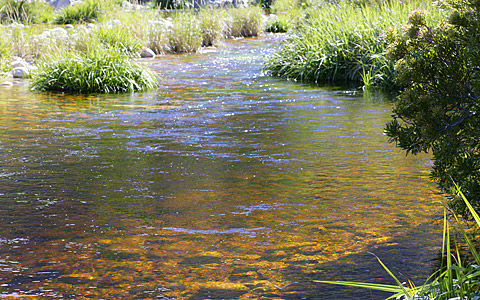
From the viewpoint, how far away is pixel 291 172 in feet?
16.9

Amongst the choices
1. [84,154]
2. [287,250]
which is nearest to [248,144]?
[84,154]

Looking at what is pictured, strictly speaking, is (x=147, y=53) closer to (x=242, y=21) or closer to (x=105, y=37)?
(x=105, y=37)

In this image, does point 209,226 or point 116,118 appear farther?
point 116,118

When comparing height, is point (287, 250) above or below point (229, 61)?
Result: below

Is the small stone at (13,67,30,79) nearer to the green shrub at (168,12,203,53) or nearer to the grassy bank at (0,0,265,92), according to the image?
the grassy bank at (0,0,265,92)

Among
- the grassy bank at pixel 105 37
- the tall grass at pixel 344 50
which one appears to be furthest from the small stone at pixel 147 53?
the tall grass at pixel 344 50

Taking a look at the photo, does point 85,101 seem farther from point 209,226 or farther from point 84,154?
point 209,226

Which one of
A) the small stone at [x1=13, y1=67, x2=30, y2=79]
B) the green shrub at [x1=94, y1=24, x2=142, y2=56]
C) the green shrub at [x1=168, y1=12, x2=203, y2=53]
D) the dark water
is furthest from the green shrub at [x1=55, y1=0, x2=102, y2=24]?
the dark water

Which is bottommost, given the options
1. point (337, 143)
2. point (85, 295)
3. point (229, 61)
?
point (85, 295)

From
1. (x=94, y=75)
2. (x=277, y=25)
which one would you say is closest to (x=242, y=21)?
(x=277, y=25)

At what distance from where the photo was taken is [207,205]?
4.26 meters

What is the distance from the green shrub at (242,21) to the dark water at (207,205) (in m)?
12.9

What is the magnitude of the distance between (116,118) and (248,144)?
2505 millimetres

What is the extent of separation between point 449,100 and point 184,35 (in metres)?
13.7
